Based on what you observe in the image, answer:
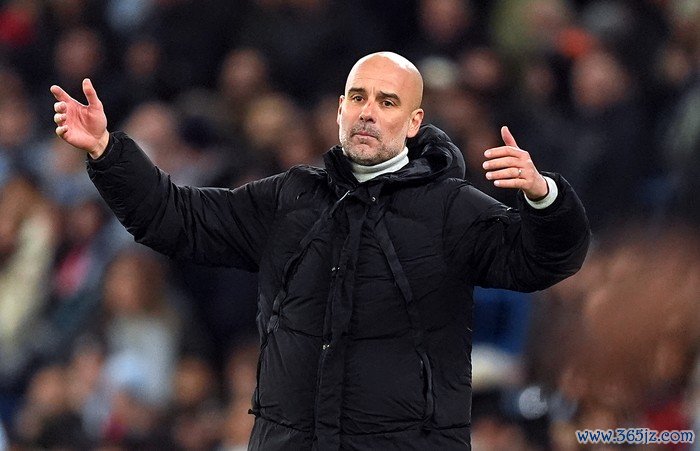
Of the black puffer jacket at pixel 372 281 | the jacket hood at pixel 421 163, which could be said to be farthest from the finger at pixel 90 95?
the jacket hood at pixel 421 163

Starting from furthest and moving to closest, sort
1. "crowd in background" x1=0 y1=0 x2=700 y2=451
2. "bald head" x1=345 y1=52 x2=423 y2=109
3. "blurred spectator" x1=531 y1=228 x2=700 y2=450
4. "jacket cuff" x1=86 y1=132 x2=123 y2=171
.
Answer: "crowd in background" x1=0 y1=0 x2=700 y2=451
"blurred spectator" x1=531 y1=228 x2=700 y2=450
"bald head" x1=345 y1=52 x2=423 y2=109
"jacket cuff" x1=86 y1=132 x2=123 y2=171

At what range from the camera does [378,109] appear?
329cm

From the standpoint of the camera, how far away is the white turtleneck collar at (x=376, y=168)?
3.29 meters

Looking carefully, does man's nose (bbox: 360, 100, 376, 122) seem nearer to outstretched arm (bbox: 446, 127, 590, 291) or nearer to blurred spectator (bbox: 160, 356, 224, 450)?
outstretched arm (bbox: 446, 127, 590, 291)

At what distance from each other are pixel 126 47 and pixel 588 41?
294 centimetres

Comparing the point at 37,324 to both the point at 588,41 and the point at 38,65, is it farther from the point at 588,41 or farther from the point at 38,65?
the point at 588,41

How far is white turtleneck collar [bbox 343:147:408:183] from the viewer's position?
329 cm

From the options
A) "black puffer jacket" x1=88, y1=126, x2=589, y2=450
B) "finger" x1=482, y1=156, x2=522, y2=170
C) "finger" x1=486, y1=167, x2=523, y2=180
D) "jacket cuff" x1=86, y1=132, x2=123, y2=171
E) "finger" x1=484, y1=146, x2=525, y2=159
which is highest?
"jacket cuff" x1=86, y1=132, x2=123, y2=171

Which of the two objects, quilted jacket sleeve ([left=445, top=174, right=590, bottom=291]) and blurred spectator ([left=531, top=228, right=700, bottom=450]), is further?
blurred spectator ([left=531, top=228, right=700, bottom=450])

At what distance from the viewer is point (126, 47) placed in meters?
7.66

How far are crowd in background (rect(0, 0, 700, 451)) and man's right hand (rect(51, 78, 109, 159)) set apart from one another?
190 cm

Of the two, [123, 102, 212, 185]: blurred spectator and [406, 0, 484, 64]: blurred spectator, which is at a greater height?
[406, 0, 484, 64]: blurred spectator

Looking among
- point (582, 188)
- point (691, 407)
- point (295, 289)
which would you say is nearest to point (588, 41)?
point (582, 188)

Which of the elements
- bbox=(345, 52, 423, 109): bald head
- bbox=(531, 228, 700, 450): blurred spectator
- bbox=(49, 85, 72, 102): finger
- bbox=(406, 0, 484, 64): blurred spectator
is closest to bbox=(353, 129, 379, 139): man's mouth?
bbox=(345, 52, 423, 109): bald head
